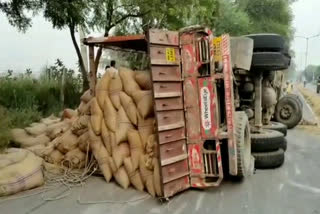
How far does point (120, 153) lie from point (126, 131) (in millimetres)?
297

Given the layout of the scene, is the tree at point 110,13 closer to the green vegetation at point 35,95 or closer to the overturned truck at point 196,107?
the green vegetation at point 35,95

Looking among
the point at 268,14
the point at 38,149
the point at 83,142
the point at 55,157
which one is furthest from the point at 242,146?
the point at 268,14

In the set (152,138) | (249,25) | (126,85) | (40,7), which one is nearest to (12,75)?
(40,7)

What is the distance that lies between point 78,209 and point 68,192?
630 millimetres

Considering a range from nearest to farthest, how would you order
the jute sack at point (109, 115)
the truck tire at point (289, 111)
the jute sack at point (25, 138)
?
the jute sack at point (109, 115)
the jute sack at point (25, 138)
the truck tire at point (289, 111)

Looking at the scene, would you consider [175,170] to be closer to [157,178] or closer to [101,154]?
[157,178]

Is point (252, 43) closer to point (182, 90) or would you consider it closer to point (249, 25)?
Result: point (182, 90)

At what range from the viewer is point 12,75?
959cm

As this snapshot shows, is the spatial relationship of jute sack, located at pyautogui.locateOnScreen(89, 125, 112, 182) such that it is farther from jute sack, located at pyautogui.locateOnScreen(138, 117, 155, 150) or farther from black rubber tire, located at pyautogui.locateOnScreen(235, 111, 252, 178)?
black rubber tire, located at pyautogui.locateOnScreen(235, 111, 252, 178)

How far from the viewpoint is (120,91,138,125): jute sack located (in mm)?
4473

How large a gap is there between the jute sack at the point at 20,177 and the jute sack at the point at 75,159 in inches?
24.4

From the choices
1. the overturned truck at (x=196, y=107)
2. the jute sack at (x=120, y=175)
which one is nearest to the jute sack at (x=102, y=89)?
the jute sack at (x=120, y=175)

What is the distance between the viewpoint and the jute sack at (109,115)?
15.0 feet

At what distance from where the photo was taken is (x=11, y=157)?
4613 mm
